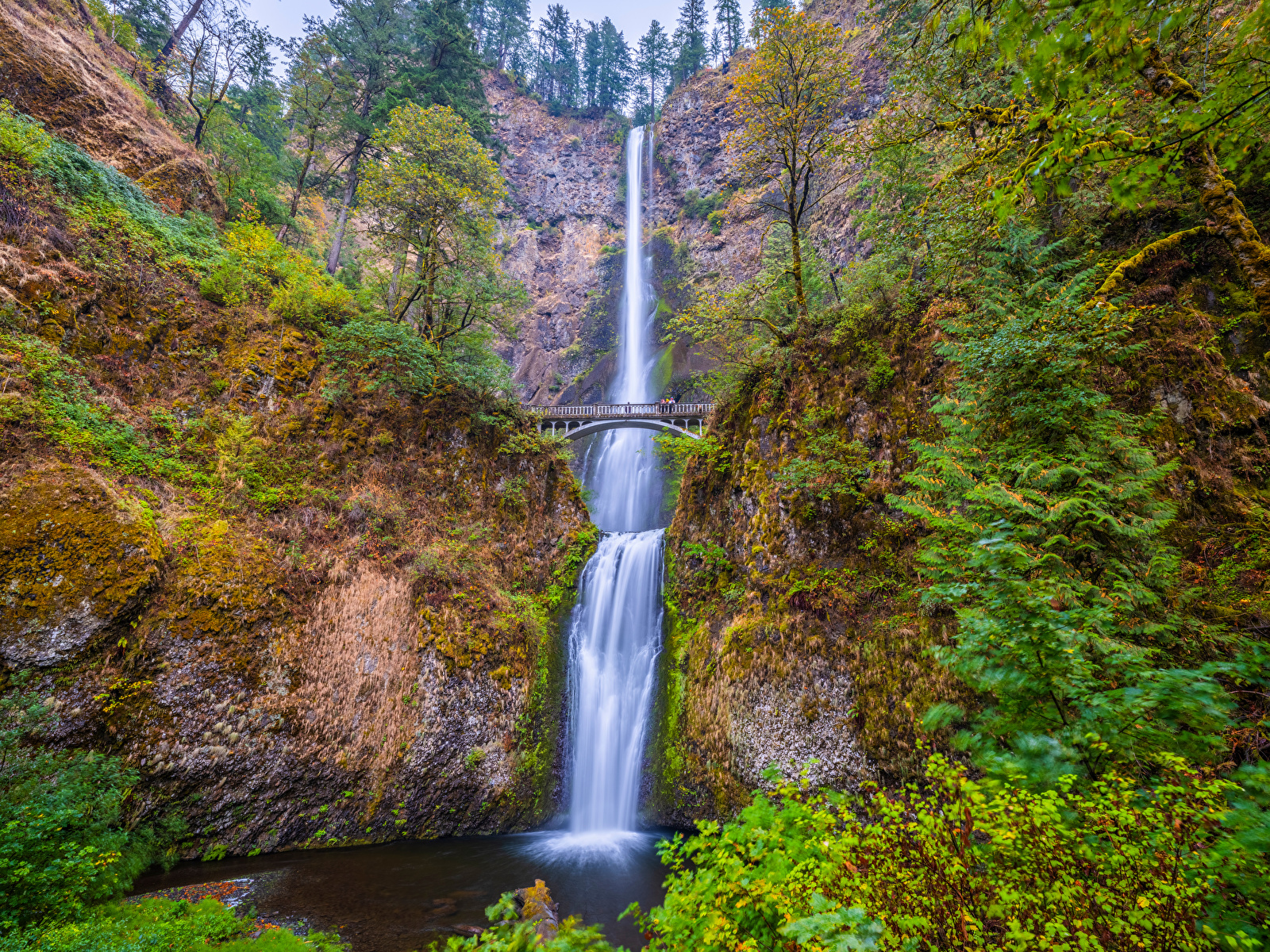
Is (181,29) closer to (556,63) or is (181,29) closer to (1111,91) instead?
(1111,91)

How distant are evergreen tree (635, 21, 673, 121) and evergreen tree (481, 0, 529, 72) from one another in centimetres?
1117

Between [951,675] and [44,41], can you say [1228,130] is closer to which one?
[951,675]

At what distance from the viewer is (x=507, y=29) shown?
143 feet

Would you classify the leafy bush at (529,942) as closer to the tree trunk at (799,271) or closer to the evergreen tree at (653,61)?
the tree trunk at (799,271)

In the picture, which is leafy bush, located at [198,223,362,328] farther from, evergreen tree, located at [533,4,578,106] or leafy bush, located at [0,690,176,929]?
evergreen tree, located at [533,4,578,106]

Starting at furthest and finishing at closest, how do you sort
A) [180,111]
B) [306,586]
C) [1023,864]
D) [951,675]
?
[180,111] → [306,586] → [951,675] → [1023,864]

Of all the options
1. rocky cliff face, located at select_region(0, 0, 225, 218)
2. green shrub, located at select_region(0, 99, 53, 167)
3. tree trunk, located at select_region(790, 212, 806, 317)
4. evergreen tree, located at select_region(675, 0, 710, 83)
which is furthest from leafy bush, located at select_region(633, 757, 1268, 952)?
evergreen tree, located at select_region(675, 0, 710, 83)

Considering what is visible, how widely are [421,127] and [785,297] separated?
10063 mm

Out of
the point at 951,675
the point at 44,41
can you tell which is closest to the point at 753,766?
the point at 951,675

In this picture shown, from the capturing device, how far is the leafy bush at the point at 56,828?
151 inches

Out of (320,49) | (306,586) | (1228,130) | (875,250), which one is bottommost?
(306,586)

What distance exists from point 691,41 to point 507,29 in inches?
703

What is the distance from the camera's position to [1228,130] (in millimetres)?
2412

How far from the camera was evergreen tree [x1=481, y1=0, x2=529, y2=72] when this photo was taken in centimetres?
4338
